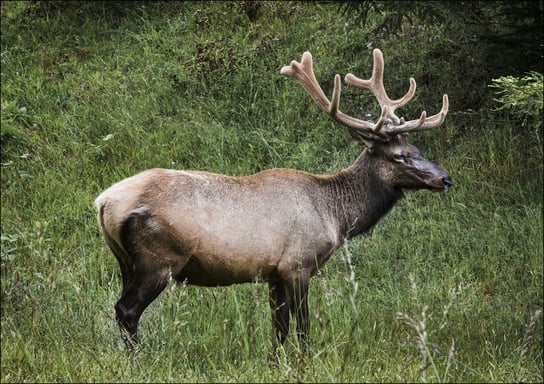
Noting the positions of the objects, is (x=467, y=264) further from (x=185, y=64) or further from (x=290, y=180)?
(x=185, y=64)

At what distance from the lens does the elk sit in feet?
19.1

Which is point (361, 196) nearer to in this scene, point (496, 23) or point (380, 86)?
point (380, 86)

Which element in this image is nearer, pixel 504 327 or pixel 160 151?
pixel 504 327

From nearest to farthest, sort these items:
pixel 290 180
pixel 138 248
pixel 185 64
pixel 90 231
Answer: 1. pixel 138 248
2. pixel 290 180
3. pixel 90 231
4. pixel 185 64

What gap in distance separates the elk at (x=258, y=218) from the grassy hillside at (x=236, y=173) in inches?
12.8

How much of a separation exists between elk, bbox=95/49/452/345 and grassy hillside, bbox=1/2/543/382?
12.8 inches

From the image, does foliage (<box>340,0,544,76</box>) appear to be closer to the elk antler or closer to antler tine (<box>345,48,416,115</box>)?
antler tine (<box>345,48,416,115</box>)

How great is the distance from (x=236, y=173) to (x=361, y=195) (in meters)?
2.50

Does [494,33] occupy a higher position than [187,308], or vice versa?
[494,33]

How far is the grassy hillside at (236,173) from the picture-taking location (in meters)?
5.46

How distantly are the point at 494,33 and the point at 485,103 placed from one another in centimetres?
82

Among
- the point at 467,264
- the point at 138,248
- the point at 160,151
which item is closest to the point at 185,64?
the point at 160,151

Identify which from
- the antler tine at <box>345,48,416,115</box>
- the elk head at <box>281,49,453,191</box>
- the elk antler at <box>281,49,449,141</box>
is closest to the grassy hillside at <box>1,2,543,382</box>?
the elk head at <box>281,49,453,191</box>

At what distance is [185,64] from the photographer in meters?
11.2
